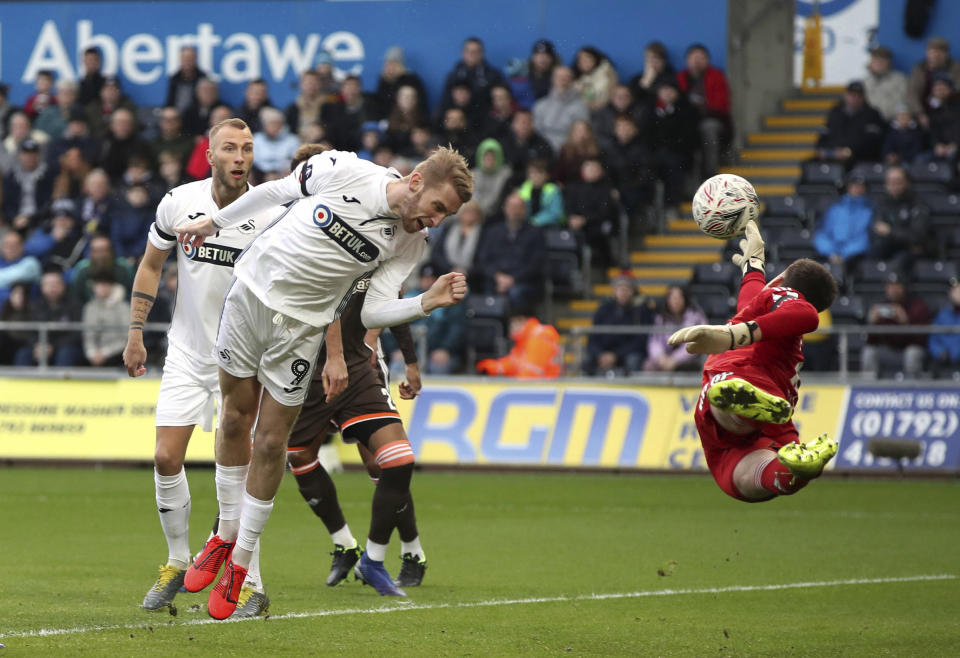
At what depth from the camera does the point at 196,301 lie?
8969 millimetres

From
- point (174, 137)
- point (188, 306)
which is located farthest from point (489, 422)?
point (188, 306)

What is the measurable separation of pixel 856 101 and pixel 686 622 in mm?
14185


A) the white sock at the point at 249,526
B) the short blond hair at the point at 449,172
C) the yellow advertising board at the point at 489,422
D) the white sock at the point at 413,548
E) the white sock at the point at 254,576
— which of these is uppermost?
the short blond hair at the point at 449,172

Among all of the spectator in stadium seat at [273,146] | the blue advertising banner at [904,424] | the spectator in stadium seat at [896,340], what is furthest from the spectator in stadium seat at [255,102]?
the blue advertising banner at [904,424]

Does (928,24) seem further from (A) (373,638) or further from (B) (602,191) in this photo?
(A) (373,638)

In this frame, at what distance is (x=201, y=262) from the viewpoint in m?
8.95

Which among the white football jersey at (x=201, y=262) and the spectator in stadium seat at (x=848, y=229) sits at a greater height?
the white football jersey at (x=201, y=262)

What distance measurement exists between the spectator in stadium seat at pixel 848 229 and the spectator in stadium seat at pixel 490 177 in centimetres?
412

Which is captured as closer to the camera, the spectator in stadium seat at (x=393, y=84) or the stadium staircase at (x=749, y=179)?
the stadium staircase at (x=749, y=179)

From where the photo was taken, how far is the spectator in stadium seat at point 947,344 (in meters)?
17.7

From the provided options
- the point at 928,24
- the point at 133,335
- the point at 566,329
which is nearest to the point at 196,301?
the point at 133,335

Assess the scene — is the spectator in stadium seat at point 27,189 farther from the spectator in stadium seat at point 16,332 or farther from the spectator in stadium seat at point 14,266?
the spectator in stadium seat at point 16,332

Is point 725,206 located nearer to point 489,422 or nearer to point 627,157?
point 489,422

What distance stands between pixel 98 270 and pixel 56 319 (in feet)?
2.92
